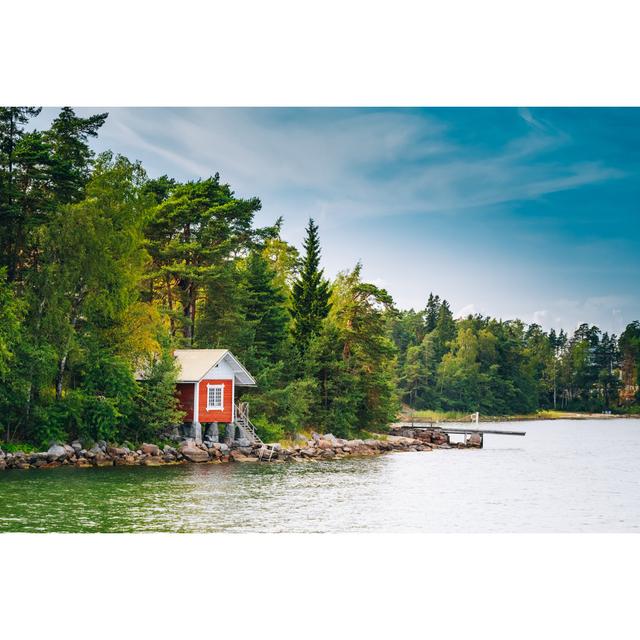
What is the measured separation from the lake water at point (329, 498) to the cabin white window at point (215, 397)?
291 cm

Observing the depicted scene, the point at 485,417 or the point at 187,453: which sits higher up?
the point at 187,453

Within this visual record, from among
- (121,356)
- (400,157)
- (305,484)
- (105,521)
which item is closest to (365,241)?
(400,157)

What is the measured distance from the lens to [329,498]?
54.2 feet

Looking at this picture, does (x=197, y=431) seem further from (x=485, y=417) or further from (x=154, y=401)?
(x=485, y=417)

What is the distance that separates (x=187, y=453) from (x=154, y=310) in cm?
403

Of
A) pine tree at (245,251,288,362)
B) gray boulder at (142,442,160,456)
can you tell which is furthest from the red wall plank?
pine tree at (245,251,288,362)

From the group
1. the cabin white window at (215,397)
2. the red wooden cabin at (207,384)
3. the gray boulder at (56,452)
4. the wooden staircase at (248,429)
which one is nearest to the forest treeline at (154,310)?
the gray boulder at (56,452)

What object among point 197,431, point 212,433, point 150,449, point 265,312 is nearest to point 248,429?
point 212,433

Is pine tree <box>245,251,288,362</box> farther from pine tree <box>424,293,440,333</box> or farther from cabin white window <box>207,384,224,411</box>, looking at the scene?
pine tree <box>424,293,440,333</box>

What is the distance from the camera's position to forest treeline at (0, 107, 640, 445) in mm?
21078

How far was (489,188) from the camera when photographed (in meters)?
18.8

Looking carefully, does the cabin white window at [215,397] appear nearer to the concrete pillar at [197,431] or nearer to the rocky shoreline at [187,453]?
the concrete pillar at [197,431]

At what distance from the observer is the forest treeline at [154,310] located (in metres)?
21.1
